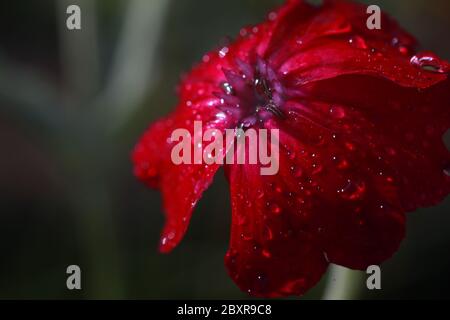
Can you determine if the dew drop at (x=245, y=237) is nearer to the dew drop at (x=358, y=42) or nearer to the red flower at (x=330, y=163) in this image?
the red flower at (x=330, y=163)

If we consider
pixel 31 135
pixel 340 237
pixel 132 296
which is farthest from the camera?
pixel 31 135

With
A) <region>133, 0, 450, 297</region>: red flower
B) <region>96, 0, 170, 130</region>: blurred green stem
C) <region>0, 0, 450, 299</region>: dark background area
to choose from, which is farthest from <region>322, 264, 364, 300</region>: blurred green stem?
<region>96, 0, 170, 130</region>: blurred green stem

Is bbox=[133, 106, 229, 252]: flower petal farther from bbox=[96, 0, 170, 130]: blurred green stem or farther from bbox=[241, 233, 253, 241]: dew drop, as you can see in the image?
bbox=[96, 0, 170, 130]: blurred green stem

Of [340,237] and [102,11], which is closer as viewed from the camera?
[340,237]

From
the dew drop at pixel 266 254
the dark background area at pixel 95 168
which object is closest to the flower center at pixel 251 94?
the dew drop at pixel 266 254
